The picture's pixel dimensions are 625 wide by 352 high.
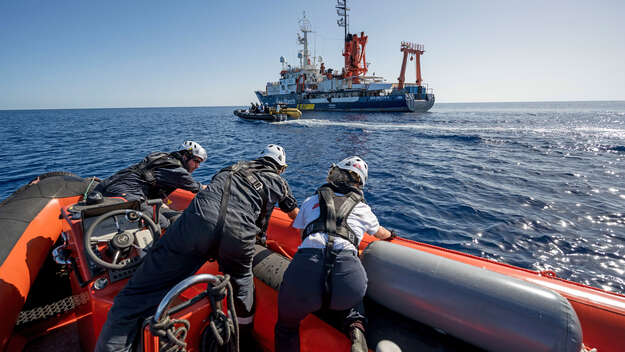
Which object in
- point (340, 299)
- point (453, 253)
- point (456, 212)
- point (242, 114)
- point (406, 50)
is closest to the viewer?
point (340, 299)

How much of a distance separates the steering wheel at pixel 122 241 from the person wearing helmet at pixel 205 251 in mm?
387

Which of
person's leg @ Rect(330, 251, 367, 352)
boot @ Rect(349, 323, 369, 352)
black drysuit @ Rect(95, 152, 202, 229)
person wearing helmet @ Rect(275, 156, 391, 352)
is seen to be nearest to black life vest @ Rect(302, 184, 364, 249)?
person wearing helmet @ Rect(275, 156, 391, 352)

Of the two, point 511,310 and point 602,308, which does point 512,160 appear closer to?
point 602,308

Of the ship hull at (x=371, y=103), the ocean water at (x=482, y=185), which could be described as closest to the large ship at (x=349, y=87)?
the ship hull at (x=371, y=103)

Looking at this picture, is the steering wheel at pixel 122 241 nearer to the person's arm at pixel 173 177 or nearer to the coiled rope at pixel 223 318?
the coiled rope at pixel 223 318

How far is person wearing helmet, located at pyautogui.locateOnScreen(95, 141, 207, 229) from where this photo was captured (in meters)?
3.13

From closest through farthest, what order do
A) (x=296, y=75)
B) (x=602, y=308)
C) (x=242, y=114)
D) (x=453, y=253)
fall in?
(x=602, y=308) < (x=453, y=253) < (x=242, y=114) < (x=296, y=75)

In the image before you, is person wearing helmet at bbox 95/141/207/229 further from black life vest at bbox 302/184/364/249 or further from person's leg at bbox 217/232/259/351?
black life vest at bbox 302/184/364/249

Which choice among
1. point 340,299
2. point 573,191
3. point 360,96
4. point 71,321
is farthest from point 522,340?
point 360,96

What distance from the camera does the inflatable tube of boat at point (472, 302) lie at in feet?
4.64

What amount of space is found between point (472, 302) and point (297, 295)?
3.61 ft

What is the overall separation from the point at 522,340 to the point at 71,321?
390cm

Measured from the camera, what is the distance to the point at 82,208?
213cm

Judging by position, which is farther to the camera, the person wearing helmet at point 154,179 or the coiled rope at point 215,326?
the person wearing helmet at point 154,179
